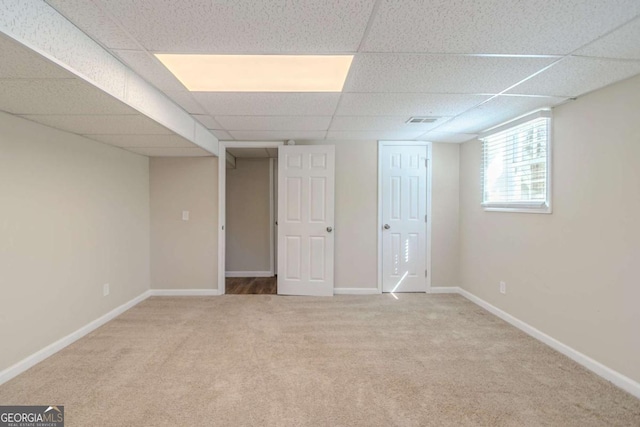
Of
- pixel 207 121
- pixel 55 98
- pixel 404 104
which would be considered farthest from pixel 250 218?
pixel 55 98

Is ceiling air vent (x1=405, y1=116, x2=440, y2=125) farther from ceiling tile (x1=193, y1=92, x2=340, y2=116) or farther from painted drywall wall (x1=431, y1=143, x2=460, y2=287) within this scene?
painted drywall wall (x1=431, y1=143, x2=460, y2=287)

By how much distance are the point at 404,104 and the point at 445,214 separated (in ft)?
7.36

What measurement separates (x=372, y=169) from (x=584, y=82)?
2471 millimetres

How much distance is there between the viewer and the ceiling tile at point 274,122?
316cm

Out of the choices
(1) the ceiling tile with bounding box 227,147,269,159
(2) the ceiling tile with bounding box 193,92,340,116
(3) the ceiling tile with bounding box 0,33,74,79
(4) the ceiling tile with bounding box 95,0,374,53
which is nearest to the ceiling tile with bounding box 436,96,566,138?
(2) the ceiling tile with bounding box 193,92,340,116

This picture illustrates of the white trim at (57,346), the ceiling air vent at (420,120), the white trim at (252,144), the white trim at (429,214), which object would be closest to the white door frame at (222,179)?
the white trim at (252,144)

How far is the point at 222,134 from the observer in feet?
12.9

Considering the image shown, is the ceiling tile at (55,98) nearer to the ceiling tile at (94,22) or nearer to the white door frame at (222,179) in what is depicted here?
the ceiling tile at (94,22)

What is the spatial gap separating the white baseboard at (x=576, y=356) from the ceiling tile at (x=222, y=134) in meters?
3.80

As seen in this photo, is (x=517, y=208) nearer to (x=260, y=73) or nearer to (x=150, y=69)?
(x=260, y=73)

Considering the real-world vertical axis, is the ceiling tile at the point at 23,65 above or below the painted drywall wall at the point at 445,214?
above

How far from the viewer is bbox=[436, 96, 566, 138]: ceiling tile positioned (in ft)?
8.67

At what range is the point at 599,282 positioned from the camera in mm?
2367

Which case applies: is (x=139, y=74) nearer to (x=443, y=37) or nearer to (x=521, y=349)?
(x=443, y=37)
